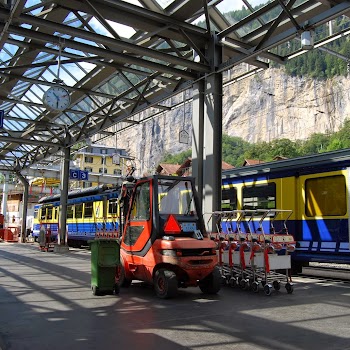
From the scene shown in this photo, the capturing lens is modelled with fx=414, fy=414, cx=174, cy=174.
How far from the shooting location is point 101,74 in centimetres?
1404

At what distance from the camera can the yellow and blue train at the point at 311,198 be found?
33.8 feet

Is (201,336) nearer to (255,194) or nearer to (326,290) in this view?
(326,290)

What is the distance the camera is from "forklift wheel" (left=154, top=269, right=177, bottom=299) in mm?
7441

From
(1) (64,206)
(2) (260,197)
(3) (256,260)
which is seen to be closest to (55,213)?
(1) (64,206)

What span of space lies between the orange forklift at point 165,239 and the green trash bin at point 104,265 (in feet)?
2.08

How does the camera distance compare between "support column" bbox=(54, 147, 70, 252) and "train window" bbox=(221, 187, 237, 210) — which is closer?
"train window" bbox=(221, 187, 237, 210)

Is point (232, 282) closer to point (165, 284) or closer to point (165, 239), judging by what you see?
point (165, 284)

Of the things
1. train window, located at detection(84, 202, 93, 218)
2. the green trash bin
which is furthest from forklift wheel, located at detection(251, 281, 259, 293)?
train window, located at detection(84, 202, 93, 218)

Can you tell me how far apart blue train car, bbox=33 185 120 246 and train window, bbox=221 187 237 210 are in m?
6.14

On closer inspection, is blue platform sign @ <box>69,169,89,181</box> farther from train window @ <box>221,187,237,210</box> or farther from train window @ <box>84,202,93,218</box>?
train window @ <box>221,187,237,210</box>

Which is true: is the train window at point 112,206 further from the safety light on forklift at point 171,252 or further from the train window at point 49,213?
the safety light on forklift at point 171,252

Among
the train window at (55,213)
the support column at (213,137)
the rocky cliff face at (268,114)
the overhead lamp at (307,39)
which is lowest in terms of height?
the train window at (55,213)

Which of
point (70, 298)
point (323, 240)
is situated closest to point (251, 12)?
point (323, 240)

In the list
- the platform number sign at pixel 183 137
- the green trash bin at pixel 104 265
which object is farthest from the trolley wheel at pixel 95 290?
the platform number sign at pixel 183 137
